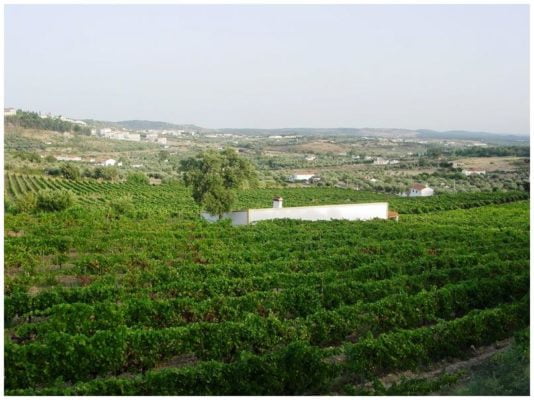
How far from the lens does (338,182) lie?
263 feet

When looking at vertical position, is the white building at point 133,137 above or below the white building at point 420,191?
above

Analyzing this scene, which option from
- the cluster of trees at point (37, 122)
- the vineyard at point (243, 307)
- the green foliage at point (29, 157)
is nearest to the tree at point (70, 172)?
the green foliage at point (29, 157)

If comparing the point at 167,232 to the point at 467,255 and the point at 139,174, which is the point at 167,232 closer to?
the point at 467,255

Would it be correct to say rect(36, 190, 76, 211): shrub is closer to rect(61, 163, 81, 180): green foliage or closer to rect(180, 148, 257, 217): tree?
rect(180, 148, 257, 217): tree

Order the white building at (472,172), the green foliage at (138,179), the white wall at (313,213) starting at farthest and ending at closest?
the white building at (472,172) < the green foliage at (138,179) < the white wall at (313,213)

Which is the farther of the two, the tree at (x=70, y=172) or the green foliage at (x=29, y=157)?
the green foliage at (x=29, y=157)

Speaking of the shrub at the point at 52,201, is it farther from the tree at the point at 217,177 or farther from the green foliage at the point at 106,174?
the green foliage at the point at 106,174

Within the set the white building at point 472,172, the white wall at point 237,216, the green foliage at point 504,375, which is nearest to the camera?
the green foliage at point 504,375

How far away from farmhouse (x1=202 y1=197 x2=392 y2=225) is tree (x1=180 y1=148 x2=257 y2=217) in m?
0.85

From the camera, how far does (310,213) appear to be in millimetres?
28578

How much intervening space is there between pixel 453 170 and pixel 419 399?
89.3m

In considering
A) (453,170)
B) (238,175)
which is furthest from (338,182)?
(238,175)

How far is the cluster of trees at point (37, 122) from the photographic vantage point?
13538 cm

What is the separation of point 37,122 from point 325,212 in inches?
5152
